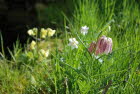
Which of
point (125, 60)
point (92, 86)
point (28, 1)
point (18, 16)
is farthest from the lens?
point (28, 1)

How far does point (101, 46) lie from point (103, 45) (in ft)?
0.04

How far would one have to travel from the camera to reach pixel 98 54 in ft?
3.96

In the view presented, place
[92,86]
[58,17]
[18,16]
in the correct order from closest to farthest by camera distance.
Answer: [92,86]
[58,17]
[18,16]

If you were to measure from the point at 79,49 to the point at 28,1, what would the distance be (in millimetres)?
4265

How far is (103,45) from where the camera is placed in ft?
3.80

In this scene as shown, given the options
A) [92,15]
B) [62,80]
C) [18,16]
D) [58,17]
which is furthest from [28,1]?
[62,80]

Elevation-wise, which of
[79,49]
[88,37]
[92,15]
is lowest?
[79,49]

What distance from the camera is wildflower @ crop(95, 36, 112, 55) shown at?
1159 millimetres

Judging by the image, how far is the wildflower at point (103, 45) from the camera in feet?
3.80

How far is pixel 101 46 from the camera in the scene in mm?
1165

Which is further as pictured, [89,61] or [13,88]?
[13,88]

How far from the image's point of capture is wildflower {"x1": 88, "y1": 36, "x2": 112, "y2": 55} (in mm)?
1159

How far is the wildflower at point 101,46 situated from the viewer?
1.16 metres

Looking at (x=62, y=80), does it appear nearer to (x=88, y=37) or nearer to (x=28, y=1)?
(x=88, y=37)
